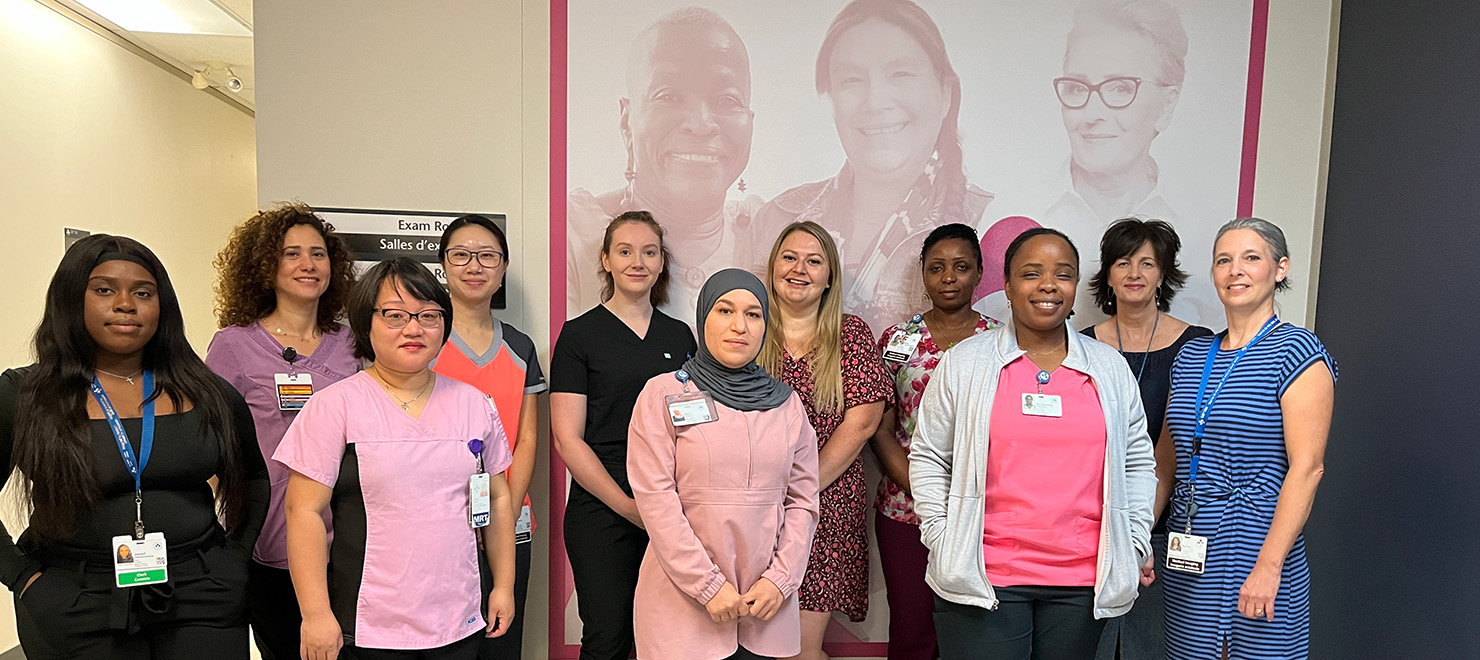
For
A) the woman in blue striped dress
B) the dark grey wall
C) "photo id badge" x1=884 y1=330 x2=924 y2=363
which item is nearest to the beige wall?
"photo id badge" x1=884 y1=330 x2=924 y2=363

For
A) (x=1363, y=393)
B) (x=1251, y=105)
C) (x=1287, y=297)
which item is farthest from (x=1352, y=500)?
(x=1251, y=105)

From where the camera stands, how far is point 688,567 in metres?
1.92

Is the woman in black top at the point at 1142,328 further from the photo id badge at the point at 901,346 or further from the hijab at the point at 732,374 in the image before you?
the hijab at the point at 732,374

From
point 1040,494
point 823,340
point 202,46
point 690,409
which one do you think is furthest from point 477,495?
point 202,46

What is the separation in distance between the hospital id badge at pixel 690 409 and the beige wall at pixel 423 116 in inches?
49.8

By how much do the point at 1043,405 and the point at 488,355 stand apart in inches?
71.6

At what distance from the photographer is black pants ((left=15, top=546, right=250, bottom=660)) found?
1.67 metres

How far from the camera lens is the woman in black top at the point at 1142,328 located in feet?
8.57

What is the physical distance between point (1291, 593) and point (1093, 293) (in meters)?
1.47

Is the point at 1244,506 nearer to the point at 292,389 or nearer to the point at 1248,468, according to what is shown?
the point at 1248,468

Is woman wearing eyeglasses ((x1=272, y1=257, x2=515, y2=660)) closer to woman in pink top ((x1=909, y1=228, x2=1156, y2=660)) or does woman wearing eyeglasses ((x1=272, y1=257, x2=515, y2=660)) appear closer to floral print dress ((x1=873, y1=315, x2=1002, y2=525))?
woman in pink top ((x1=909, y1=228, x2=1156, y2=660))

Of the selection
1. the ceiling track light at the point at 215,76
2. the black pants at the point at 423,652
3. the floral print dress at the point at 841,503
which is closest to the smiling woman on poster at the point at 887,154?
the floral print dress at the point at 841,503

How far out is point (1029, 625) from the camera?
2.02 metres

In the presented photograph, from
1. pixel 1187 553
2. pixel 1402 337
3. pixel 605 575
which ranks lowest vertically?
pixel 605 575
